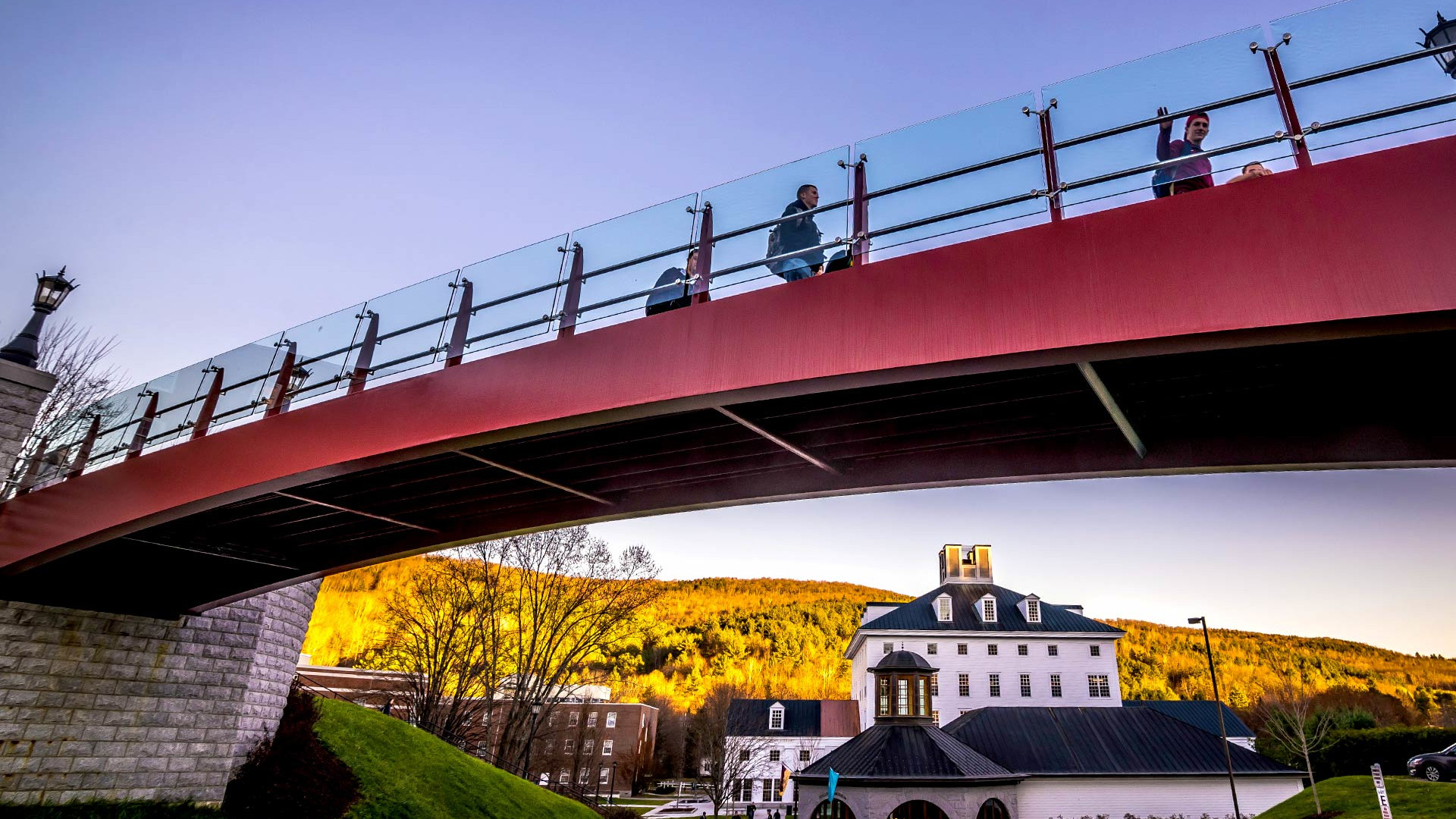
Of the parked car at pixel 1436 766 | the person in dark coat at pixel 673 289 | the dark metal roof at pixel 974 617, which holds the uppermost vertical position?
the dark metal roof at pixel 974 617

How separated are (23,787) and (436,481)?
831cm

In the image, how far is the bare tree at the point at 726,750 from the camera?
4422 centimetres

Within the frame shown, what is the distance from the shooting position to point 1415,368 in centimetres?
581

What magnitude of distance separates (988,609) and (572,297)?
46621 millimetres

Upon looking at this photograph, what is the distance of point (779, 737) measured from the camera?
50375 mm

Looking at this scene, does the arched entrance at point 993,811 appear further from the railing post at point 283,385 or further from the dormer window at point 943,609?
the railing post at point 283,385

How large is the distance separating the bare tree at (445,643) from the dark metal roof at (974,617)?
83.8 feet

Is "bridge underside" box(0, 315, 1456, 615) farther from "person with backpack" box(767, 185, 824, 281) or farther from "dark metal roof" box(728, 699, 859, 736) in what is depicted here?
"dark metal roof" box(728, 699, 859, 736)

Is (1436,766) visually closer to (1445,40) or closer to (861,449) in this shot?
(861,449)

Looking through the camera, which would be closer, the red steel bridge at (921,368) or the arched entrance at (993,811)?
the red steel bridge at (921,368)

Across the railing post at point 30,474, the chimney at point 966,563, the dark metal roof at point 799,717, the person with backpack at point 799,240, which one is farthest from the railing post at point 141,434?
the chimney at point 966,563

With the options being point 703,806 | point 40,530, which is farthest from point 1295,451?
point 703,806

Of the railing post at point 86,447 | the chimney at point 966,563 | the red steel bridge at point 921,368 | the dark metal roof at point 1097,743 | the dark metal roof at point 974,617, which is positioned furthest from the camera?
the chimney at point 966,563

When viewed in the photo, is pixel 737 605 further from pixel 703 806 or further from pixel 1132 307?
pixel 1132 307
